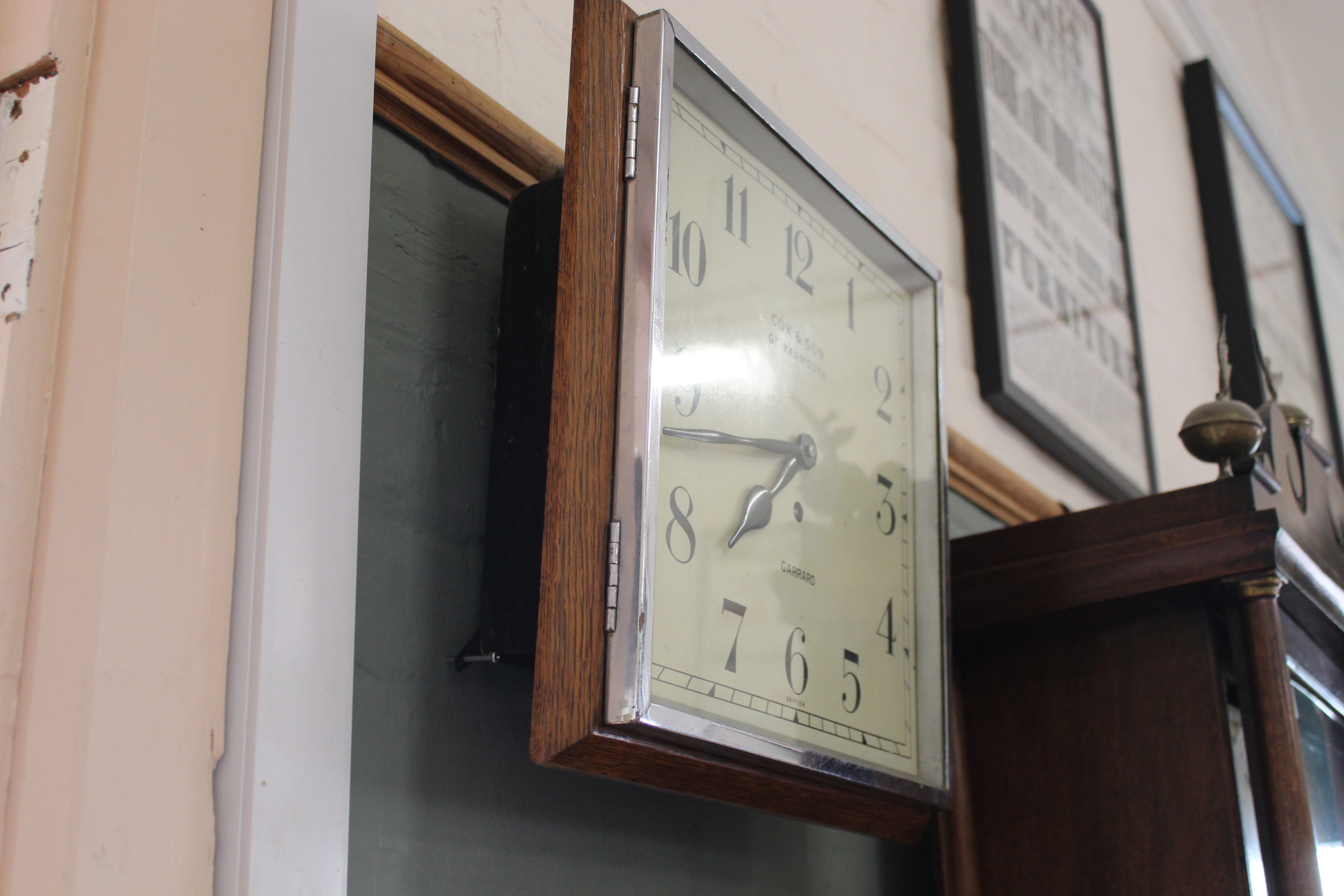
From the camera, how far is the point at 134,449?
0.60m

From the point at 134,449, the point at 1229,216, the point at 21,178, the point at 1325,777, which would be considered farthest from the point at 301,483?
the point at 1229,216

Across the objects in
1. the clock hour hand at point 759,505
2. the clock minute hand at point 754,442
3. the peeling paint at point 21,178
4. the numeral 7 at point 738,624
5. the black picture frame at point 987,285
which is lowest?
the numeral 7 at point 738,624

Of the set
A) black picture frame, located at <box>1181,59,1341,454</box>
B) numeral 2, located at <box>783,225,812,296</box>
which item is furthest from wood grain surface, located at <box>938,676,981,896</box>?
black picture frame, located at <box>1181,59,1341,454</box>

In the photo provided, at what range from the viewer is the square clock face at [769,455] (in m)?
0.70

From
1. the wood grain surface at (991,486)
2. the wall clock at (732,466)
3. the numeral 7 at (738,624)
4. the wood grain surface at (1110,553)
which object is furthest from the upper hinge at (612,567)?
the wood grain surface at (991,486)

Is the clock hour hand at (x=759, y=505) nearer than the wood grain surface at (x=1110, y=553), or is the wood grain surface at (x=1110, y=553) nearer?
the clock hour hand at (x=759, y=505)

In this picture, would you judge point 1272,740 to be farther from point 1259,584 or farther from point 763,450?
point 763,450

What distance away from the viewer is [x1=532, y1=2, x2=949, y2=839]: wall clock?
66 cm

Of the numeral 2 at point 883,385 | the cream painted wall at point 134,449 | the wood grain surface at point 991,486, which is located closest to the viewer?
the cream painted wall at point 134,449

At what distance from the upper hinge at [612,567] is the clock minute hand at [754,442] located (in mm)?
93

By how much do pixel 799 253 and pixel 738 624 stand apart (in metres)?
0.30

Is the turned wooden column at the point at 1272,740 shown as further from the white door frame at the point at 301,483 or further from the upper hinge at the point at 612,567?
the white door frame at the point at 301,483

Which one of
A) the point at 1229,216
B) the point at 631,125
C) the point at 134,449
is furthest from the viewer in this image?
the point at 1229,216

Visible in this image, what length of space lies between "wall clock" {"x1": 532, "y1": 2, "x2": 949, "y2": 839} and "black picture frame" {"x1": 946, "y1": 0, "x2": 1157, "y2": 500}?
0.48m
